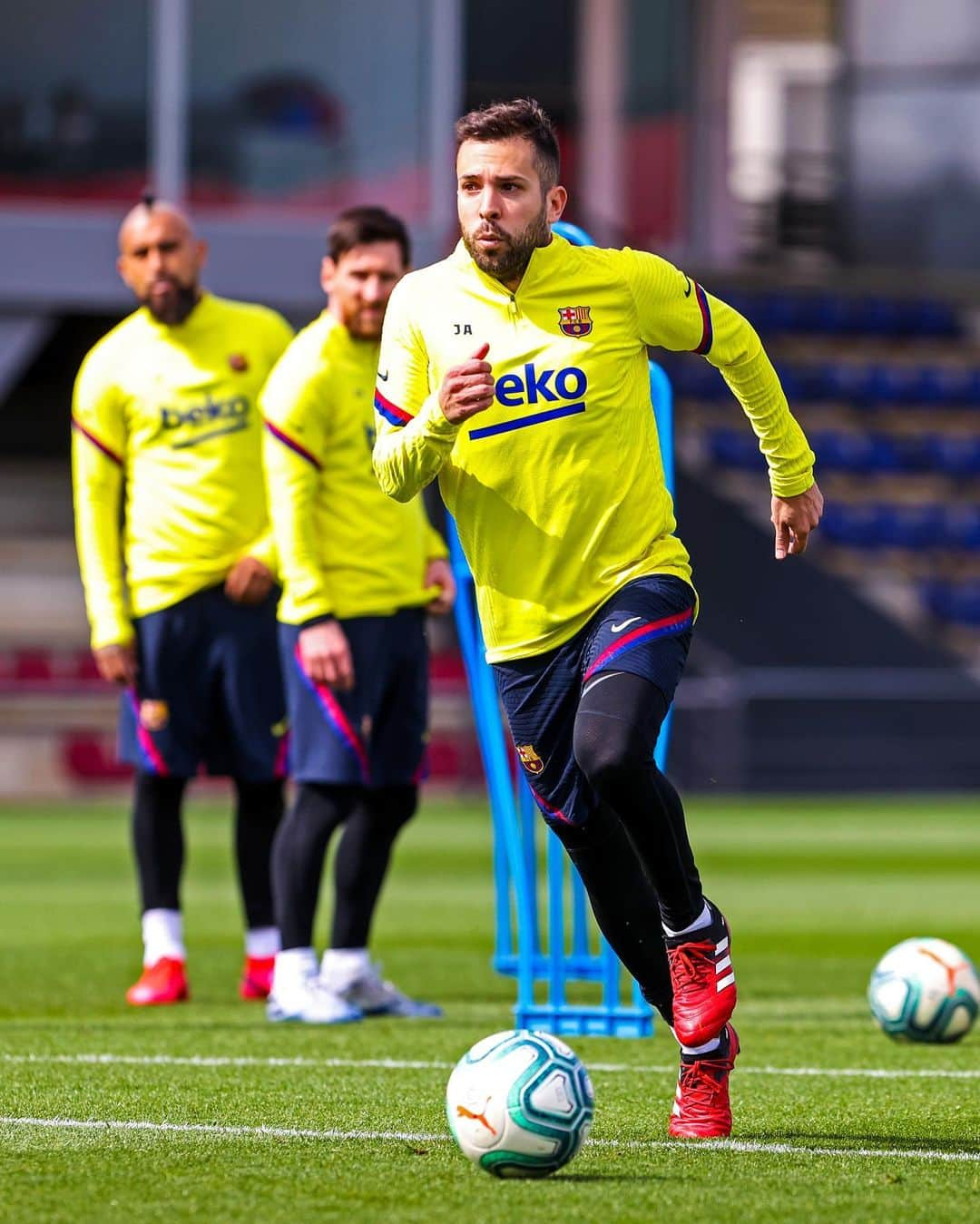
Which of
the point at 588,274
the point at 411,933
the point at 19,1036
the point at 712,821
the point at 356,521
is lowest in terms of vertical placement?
the point at 712,821

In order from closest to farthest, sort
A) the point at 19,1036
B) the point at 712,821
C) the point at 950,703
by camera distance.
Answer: the point at 19,1036 → the point at 712,821 → the point at 950,703

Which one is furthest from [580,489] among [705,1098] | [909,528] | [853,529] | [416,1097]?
[909,528]

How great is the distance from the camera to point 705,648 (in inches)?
690

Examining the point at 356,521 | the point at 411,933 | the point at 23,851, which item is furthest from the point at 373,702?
the point at 23,851

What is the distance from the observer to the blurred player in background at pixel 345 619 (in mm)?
→ 5723

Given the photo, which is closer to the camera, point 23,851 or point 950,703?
point 23,851

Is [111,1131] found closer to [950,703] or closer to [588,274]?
[588,274]

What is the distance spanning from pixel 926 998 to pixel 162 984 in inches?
84.5

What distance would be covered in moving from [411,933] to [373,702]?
3068 millimetres

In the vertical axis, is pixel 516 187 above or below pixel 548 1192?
above

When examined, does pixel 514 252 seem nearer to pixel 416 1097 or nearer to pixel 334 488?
pixel 416 1097

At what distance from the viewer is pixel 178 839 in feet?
20.8

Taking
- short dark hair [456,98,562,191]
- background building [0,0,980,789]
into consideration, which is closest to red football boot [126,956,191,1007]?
short dark hair [456,98,562,191]

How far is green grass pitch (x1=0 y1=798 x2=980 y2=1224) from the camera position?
11.0ft
